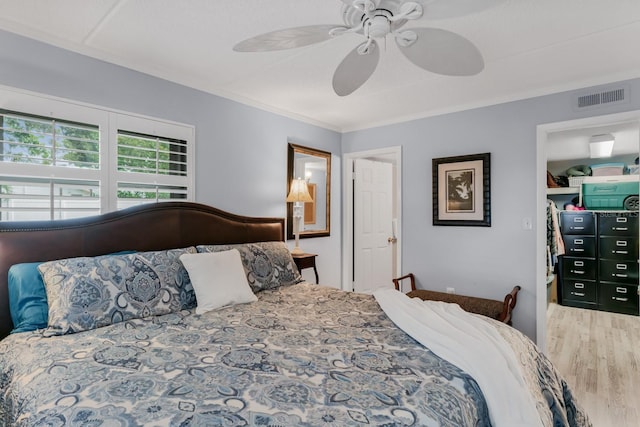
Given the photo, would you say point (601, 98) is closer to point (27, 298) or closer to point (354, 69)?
point (354, 69)

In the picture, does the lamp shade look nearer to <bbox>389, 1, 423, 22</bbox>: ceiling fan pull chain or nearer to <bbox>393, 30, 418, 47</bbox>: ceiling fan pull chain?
<bbox>393, 30, 418, 47</bbox>: ceiling fan pull chain

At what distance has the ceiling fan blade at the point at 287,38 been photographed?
65.7 inches

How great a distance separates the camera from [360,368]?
135 centimetres

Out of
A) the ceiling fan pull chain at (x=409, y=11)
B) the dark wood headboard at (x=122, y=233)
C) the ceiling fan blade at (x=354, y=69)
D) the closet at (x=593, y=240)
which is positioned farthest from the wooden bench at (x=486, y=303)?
the ceiling fan pull chain at (x=409, y=11)

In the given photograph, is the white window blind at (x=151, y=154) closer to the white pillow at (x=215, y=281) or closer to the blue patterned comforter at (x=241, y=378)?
the white pillow at (x=215, y=281)

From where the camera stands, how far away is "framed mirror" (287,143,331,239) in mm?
3951

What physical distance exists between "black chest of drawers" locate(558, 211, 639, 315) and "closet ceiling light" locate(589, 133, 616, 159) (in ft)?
2.74

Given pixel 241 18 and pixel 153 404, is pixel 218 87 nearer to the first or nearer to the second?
pixel 241 18

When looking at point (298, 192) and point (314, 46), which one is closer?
point (314, 46)

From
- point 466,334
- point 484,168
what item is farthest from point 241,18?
point 484,168

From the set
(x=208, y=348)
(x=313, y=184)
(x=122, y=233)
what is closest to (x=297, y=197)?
(x=313, y=184)

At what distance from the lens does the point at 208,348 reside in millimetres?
1565

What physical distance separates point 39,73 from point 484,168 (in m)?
3.67

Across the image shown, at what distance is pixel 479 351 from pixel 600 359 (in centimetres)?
271
